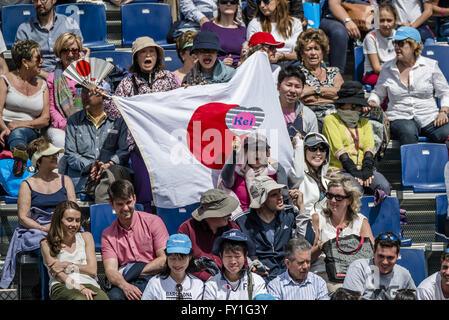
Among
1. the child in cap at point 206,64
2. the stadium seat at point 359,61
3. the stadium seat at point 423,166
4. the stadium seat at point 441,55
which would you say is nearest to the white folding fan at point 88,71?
the child in cap at point 206,64

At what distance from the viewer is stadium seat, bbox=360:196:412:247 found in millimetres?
8875

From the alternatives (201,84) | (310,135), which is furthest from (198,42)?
(310,135)

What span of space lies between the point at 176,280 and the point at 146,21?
15.1ft

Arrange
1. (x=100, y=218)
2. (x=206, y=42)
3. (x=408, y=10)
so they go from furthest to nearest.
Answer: (x=408, y=10) → (x=206, y=42) → (x=100, y=218)

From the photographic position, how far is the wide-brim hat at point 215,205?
7801mm

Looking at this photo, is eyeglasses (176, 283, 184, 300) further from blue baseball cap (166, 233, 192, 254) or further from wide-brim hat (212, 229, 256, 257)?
wide-brim hat (212, 229, 256, 257)

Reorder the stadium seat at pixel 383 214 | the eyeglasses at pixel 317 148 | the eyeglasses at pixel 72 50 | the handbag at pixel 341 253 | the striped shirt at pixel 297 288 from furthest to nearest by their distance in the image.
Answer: the eyeglasses at pixel 72 50 < the stadium seat at pixel 383 214 < the eyeglasses at pixel 317 148 < the handbag at pixel 341 253 < the striped shirt at pixel 297 288

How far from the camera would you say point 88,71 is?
916 cm

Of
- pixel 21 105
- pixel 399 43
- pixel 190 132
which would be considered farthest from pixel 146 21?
pixel 190 132

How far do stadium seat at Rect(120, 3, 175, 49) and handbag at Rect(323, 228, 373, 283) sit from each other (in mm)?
4062

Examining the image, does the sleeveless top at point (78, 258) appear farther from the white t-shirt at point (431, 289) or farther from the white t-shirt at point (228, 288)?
the white t-shirt at point (431, 289)

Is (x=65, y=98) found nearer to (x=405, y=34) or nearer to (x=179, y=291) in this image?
(x=179, y=291)

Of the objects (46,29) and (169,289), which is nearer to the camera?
(169,289)

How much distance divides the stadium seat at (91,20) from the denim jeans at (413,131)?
3.23 meters
